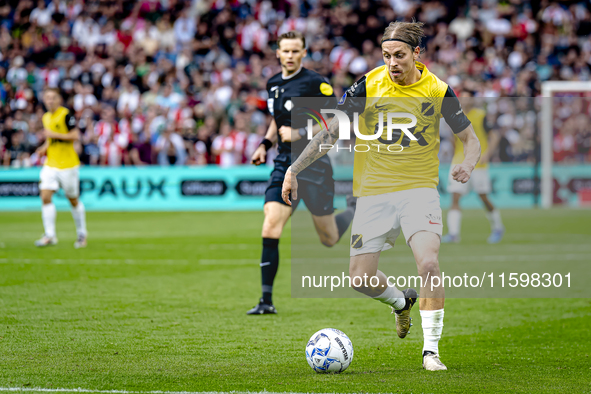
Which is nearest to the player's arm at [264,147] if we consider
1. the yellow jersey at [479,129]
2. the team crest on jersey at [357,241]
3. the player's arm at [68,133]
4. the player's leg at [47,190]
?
the team crest on jersey at [357,241]

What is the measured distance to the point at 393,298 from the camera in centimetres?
545

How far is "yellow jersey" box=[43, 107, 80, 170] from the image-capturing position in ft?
40.3

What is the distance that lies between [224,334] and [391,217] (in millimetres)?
1769

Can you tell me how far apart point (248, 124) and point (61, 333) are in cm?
1530

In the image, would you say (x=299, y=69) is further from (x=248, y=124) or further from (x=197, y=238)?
(x=248, y=124)

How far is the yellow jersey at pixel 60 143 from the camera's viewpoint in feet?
40.3

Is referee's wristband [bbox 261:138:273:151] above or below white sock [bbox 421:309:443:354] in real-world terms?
above

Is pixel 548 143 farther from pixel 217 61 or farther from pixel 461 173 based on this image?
pixel 461 173

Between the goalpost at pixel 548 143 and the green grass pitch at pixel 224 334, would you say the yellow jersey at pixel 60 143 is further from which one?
the goalpost at pixel 548 143

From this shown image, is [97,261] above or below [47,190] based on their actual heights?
below

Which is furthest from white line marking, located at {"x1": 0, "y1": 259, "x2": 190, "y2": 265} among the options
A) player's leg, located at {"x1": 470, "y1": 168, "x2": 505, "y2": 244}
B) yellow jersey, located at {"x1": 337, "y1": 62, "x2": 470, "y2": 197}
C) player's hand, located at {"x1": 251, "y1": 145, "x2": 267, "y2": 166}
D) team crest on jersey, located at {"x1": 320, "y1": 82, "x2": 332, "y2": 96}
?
yellow jersey, located at {"x1": 337, "y1": 62, "x2": 470, "y2": 197}

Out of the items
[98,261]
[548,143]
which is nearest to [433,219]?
[98,261]

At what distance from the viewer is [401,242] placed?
13.8m

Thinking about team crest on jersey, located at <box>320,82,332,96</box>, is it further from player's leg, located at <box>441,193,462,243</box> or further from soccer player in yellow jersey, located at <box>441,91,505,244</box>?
player's leg, located at <box>441,193,462,243</box>
